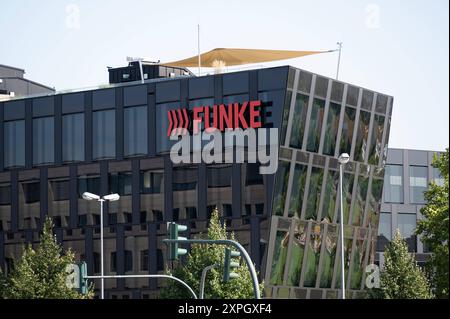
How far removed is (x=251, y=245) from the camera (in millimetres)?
73375

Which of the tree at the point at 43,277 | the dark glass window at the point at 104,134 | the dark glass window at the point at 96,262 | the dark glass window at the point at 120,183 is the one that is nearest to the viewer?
the tree at the point at 43,277

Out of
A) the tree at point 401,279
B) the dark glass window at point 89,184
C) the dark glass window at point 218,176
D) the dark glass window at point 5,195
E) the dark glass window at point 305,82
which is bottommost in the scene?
the tree at point 401,279

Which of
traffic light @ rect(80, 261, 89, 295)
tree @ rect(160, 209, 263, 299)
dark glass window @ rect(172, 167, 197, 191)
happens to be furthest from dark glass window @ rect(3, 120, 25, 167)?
traffic light @ rect(80, 261, 89, 295)

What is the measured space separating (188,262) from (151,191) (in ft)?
34.7

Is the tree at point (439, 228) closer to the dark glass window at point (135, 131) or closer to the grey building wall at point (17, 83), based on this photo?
the dark glass window at point (135, 131)

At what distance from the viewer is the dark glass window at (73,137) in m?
81.9

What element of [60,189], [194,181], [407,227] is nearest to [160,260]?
[194,181]

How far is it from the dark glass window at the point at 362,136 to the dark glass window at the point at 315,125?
15.7ft

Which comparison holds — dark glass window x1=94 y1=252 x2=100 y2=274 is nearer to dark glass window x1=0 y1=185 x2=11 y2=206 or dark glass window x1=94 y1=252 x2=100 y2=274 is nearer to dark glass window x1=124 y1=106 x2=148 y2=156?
dark glass window x1=124 y1=106 x2=148 y2=156

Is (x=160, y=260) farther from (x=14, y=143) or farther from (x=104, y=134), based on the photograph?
(x=14, y=143)

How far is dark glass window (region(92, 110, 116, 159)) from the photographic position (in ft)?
264

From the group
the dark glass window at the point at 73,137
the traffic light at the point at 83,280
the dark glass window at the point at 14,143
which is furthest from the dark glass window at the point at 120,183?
the traffic light at the point at 83,280

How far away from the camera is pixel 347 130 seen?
7925 cm
